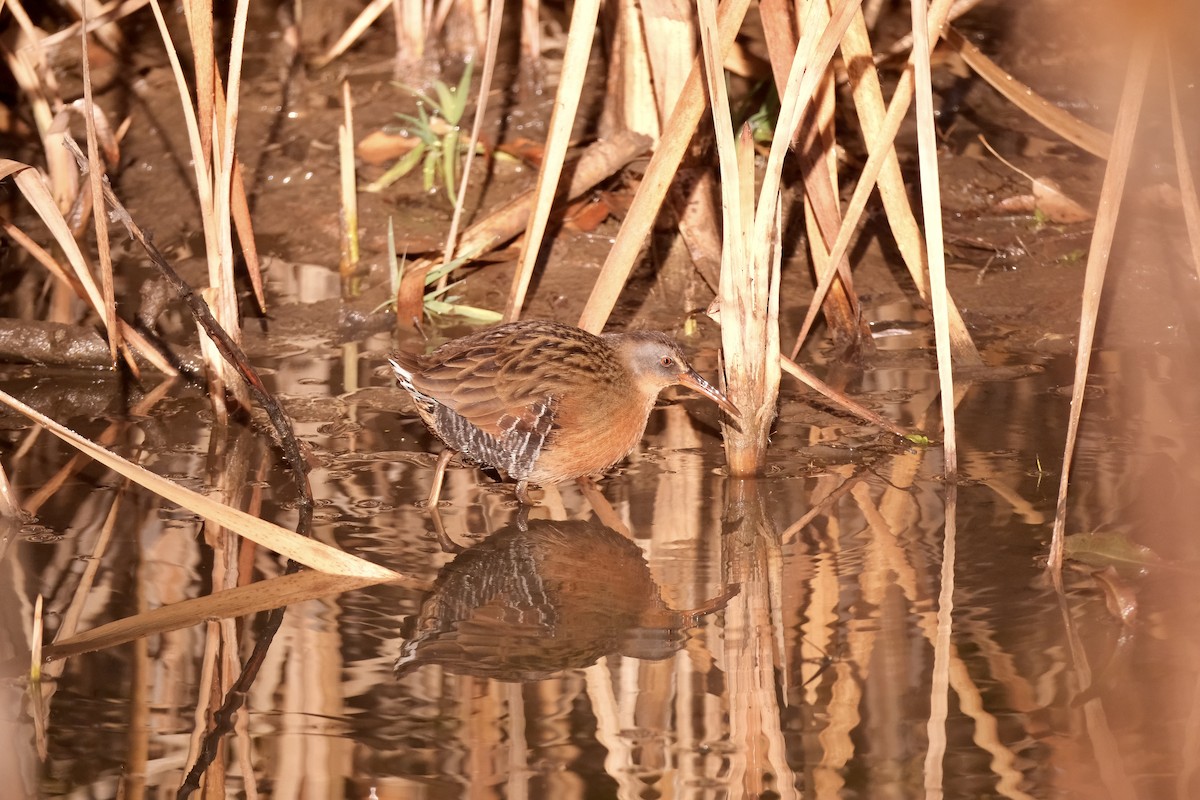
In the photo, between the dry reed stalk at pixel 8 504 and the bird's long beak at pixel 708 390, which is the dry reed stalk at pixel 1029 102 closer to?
the bird's long beak at pixel 708 390

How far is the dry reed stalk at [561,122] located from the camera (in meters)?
4.23

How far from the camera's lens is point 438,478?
4039 mm

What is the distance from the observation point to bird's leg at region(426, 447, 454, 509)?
4.00 meters

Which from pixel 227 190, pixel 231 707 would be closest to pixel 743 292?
pixel 227 190

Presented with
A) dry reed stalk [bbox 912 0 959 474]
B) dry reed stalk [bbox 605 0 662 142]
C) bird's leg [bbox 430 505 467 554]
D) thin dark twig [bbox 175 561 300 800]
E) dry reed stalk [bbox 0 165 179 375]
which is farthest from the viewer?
dry reed stalk [bbox 605 0 662 142]

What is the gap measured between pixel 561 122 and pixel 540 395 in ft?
3.16

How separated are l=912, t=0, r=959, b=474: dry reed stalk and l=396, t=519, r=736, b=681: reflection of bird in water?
84 cm

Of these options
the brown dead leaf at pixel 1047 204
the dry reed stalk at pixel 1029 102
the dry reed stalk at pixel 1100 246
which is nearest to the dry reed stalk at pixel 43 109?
the dry reed stalk at pixel 1029 102

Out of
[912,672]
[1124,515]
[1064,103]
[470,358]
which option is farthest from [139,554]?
[1064,103]

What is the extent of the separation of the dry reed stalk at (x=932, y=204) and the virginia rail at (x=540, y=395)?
0.60 m

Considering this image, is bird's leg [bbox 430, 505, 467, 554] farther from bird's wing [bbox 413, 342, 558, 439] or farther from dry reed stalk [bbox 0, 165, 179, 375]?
dry reed stalk [bbox 0, 165, 179, 375]

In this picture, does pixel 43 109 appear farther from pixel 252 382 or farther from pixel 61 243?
pixel 252 382

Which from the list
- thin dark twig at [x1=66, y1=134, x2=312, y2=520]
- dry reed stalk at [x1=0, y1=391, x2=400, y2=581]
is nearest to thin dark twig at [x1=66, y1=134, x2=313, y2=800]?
thin dark twig at [x1=66, y1=134, x2=312, y2=520]

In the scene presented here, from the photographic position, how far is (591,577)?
3580 millimetres
